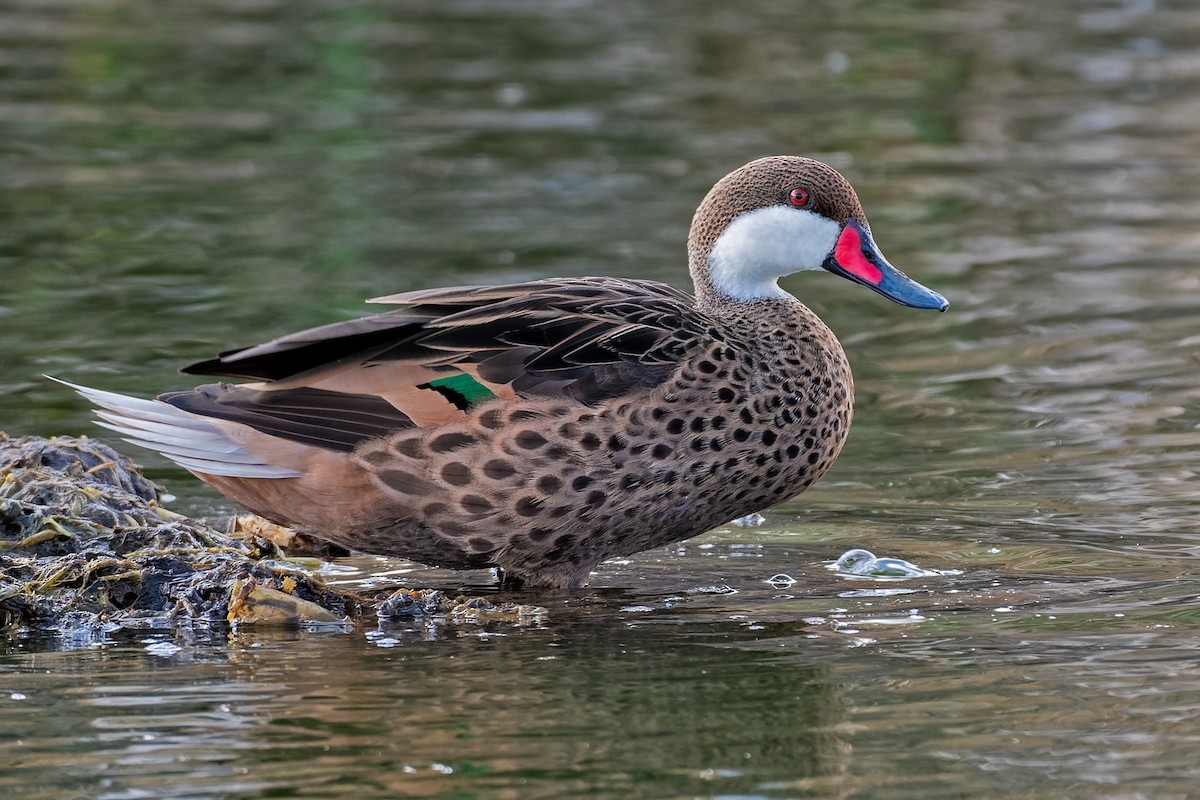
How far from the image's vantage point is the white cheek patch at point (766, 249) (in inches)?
279

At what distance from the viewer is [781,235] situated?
279 inches

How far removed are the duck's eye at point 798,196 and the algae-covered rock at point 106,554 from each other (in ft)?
7.21

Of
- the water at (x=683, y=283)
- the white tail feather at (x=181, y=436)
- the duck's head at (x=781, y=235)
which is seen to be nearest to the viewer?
the water at (x=683, y=283)

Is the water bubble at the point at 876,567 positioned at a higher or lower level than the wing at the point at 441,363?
lower

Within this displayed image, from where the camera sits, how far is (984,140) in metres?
15.7

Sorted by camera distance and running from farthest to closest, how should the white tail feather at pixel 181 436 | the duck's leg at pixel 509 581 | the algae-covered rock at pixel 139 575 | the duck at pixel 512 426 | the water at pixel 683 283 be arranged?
the duck's leg at pixel 509 581
the white tail feather at pixel 181 436
the duck at pixel 512 426
the algae-covered rock at pixel 139 575
the water at pixel 683 283

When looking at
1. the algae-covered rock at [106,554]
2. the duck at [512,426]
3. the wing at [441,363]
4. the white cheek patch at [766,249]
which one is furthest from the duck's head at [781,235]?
the algae-covered rock at [106,554]

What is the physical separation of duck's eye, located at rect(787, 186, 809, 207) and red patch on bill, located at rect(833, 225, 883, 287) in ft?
0.65

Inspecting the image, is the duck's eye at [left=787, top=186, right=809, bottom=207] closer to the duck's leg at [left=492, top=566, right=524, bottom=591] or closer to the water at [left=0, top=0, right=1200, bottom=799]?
the water at [left=0, top=0, right=1200, bottom=799]

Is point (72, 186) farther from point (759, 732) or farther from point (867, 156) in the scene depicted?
point (759, 732)

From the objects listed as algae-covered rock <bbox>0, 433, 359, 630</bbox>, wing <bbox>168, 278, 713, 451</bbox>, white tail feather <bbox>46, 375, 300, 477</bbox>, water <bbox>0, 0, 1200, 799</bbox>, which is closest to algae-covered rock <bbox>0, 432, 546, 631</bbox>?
algae-covered rock <bbox>0, 433, 359, 630</bbox>

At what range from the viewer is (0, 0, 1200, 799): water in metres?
4.98

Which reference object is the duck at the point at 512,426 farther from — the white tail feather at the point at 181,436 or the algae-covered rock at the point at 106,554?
the algae-covered rock at the point at 106,554

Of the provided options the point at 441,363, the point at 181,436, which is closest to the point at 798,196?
the point at 441,363
